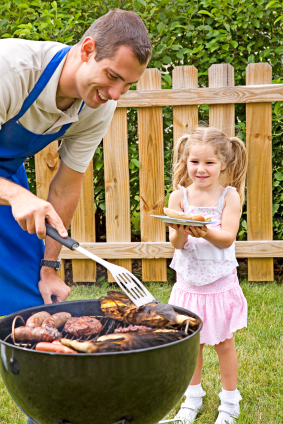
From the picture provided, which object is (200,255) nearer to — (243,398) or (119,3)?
(243,398)

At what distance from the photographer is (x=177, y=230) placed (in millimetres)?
2203

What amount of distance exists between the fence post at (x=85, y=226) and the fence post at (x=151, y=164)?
407mm

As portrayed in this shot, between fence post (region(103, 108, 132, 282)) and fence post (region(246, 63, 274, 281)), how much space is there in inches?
36.4

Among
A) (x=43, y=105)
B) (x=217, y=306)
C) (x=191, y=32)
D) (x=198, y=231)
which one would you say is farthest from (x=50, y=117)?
(x=191, y=32)

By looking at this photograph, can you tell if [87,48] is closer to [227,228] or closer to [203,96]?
[227,228]

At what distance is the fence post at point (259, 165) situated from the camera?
3.54 metres

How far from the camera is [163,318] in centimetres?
160

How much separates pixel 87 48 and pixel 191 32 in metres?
2.27

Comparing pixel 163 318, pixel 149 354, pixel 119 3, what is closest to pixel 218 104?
pixel 119 3

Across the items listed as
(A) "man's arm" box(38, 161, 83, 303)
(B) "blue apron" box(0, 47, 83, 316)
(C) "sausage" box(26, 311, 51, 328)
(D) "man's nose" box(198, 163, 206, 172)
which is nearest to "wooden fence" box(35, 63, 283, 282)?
(D) "man's nose" box(198, 163, 206, 172)

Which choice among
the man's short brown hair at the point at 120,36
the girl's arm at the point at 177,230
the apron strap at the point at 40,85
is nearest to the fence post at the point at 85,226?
the girl's arm at the point at 177,230

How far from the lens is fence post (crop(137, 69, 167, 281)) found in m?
3.64

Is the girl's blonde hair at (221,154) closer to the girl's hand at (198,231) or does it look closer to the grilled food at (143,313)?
the girl's hand at (198,231)

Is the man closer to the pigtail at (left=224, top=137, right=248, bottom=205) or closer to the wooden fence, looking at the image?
the pigtail at (left=224, top=137, right=248, bottom=205)
